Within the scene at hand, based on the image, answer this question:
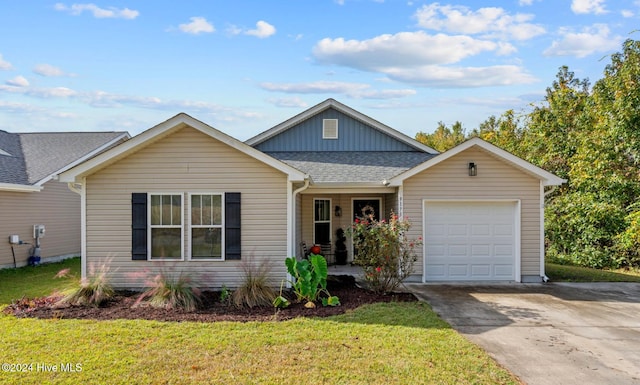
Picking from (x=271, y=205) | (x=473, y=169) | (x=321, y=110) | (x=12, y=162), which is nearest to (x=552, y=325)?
(x=473, y=169)

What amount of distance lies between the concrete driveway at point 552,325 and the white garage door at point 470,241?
0.57 m

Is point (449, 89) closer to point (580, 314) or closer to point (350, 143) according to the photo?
point (350, 143)

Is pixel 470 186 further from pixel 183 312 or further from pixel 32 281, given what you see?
pixel 32 281

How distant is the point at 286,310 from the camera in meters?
7.31

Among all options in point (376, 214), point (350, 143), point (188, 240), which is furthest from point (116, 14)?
point (376, 214)

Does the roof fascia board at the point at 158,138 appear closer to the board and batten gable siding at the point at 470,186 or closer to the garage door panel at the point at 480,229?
the board and batten gable siding at the point at 470,186

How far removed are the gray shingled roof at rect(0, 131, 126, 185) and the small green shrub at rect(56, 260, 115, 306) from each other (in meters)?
6.52

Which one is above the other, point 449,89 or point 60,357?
point 449,89

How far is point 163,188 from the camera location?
8.94 metres

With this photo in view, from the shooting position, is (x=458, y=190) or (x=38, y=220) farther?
(x=38, y=220)

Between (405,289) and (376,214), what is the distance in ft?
13.0

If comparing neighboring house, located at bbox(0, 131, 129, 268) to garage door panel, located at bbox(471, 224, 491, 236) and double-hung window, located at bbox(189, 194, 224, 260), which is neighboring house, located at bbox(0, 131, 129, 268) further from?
garage door panel, located at bbox(471, 224, 491, 236)

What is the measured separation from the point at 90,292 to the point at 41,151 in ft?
36.8

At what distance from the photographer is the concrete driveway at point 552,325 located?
4.90 meters
